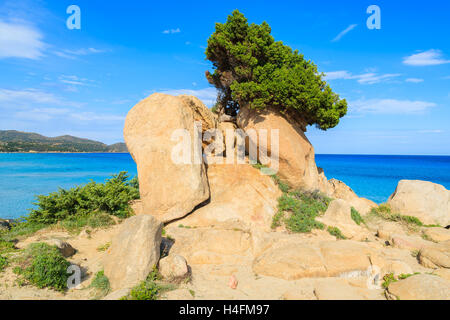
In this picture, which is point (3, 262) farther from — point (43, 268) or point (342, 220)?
point (342, 220)

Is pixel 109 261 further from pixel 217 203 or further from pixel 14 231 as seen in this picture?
pixel 14 231

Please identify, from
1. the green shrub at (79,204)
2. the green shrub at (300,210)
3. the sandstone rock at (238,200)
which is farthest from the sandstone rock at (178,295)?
the green shrub at (79,204)

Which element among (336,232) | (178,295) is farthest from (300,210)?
(178,295)

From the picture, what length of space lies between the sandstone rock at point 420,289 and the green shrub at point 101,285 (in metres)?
6.79

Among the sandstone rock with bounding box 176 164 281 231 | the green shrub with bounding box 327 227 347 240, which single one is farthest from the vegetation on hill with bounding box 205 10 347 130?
the green shrub with bounding box 327 227 347 240

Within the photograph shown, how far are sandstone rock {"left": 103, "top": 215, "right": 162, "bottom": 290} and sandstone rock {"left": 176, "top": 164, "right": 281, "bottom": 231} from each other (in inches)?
136

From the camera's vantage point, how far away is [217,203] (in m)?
11.1

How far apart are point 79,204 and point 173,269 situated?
283 inches

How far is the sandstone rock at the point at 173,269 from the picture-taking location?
21.3 ft

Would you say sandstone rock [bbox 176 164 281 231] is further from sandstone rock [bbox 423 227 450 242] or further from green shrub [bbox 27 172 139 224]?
sandstone rock [bbox 423 227 450 242]

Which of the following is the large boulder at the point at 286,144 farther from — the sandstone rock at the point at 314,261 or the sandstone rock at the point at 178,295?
the sandstone rock at the point at 178,295

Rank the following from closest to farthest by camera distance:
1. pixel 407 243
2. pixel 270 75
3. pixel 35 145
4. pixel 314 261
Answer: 1. pixel 314 261
2. pixel 407 243
3. pixel 270 75
4. pixel 35 145

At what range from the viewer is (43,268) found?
6039mm
